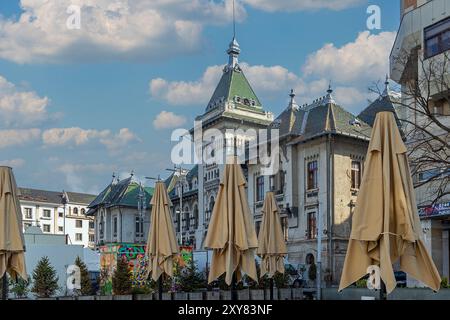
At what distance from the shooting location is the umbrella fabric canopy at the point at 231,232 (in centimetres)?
1396

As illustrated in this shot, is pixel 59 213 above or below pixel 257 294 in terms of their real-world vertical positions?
above

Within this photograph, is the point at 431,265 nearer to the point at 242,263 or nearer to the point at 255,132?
the point at 242,263

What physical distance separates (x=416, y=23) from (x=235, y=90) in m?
29.0

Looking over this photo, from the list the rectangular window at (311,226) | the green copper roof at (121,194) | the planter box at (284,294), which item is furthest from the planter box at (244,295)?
the green copper roof at (121,194)

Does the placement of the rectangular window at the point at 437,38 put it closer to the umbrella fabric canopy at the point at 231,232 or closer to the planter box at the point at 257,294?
the planter box at the point at 257,294

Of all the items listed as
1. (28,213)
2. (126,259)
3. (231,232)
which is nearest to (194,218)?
(126,259)

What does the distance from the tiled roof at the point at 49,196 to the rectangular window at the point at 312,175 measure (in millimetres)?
71189

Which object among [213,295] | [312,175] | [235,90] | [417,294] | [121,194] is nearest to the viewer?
[417,294]

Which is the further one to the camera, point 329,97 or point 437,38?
point 329,97

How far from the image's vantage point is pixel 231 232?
14.0 m

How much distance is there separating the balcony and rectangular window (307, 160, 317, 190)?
11022mm

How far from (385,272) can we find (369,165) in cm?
157

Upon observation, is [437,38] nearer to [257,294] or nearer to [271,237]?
[257,294]

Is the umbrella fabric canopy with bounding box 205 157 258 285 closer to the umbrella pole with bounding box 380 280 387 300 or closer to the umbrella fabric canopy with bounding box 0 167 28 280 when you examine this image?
the umbrella fabric canopy with bounding box 0 167 28 280
